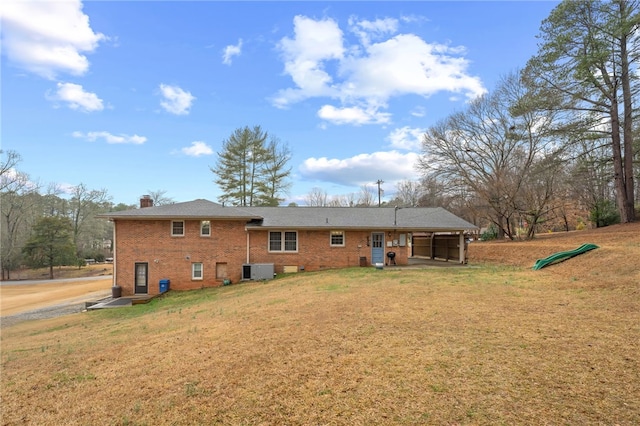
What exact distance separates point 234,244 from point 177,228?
11.2 feet

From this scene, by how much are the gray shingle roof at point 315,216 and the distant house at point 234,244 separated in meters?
0.06

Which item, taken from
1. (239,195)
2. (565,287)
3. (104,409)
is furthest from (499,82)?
(104,409)

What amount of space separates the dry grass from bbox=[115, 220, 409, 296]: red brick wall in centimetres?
941

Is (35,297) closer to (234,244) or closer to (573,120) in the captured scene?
(234,244)

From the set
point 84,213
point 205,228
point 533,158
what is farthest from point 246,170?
point 84,213

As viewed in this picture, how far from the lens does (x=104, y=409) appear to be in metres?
4.46

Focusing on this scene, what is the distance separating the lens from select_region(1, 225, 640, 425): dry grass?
3707 millimetres

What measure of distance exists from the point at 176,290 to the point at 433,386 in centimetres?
1778

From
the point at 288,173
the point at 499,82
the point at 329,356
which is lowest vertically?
the point at 329,356

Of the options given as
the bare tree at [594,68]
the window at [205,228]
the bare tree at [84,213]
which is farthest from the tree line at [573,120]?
the bare tree at [84,213]

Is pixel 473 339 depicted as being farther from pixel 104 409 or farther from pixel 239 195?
pixel 239 195

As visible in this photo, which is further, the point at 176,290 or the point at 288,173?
the point at 288,173

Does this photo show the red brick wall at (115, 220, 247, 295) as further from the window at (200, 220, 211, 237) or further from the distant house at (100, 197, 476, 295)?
the window at (200, 220, 211, 237)

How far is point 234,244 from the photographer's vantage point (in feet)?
63.2
